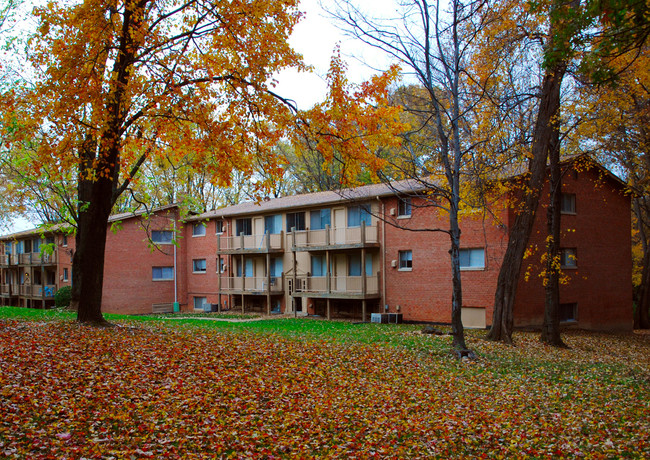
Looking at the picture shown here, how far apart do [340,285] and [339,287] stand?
12cm

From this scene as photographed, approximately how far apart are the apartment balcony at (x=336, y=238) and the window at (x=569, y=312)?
367 inches

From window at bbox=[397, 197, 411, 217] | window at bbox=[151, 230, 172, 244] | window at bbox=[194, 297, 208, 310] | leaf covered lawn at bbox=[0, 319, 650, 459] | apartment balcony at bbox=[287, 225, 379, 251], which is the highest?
window at bbox=[397, 197, 411, 217]

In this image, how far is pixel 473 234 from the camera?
947 inches

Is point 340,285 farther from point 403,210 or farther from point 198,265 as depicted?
point 198,265

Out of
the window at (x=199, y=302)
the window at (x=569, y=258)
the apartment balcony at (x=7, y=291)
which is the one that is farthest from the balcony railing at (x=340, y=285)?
the apartment balcony at (x=7, y=291)

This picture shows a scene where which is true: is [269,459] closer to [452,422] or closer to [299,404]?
[299,404]

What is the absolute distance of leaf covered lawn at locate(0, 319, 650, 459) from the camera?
684cm

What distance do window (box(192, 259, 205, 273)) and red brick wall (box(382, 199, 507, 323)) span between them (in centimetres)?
1655

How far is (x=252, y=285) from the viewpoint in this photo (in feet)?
113

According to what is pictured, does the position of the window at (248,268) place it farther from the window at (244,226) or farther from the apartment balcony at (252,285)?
the window at (244,226)

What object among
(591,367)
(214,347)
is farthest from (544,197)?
(214,347)

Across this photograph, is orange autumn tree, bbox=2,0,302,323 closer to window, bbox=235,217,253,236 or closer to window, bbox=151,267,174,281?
window, bbox=235,217,253,236

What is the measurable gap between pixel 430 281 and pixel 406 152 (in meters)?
12.7

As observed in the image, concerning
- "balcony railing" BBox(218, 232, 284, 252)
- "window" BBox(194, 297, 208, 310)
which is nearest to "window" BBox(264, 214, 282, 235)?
"balcony railing" BBox(218, 232, 284, 252)
